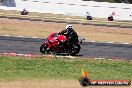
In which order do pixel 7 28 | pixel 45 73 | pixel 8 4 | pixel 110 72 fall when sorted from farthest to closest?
pixel 8 4 < pixel 7 28 < pixel 110 72 < pixel 45 73

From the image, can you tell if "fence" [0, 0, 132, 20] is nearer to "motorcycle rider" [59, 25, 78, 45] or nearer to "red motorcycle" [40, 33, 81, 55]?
"red motorcycle" [40, 33, 81, 55]

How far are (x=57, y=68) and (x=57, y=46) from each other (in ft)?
17.2

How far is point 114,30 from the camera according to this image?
44.1m

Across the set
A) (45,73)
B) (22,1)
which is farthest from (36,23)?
(45,73)

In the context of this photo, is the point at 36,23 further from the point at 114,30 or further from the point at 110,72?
the point at 110,72

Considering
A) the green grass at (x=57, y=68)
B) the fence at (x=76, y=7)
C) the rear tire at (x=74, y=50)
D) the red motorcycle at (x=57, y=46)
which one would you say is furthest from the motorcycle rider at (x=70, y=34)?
the fence at (x=76, y=7)

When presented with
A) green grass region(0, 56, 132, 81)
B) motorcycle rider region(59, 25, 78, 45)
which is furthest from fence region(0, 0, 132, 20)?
green grass region(0, 56, 132, 81)

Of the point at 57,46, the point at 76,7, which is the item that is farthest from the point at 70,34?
the point at 76,7

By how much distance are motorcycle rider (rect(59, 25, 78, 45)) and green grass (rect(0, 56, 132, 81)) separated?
2.31 m

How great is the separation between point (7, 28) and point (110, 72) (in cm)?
2266

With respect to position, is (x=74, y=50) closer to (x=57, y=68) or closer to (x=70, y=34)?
(x=70, y=34)

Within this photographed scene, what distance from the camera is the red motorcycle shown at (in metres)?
22.3

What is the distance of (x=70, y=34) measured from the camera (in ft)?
72.9

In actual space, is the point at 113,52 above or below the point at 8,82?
below
